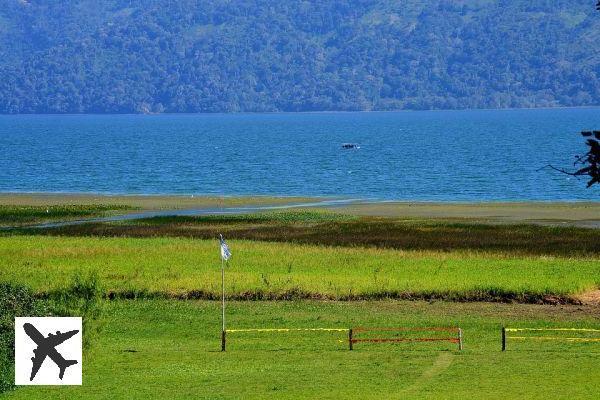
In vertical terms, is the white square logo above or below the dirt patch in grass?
Result: below

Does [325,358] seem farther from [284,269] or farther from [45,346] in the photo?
[45,346]

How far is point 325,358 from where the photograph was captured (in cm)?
4169

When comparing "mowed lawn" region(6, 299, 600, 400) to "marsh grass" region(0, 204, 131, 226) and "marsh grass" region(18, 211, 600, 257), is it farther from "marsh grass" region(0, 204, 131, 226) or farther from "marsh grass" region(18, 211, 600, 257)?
"marsh grass" region(0, 204, 131, 226)

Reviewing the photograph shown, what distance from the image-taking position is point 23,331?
19.7 metres

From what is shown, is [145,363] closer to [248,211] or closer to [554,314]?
[554,314]

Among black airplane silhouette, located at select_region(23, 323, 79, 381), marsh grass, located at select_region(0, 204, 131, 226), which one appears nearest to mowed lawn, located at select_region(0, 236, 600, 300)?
marsh grass, located at select_region(0, 204, 131, 226)

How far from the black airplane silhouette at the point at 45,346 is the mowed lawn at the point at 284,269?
3296 cm

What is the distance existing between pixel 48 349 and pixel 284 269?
146ft

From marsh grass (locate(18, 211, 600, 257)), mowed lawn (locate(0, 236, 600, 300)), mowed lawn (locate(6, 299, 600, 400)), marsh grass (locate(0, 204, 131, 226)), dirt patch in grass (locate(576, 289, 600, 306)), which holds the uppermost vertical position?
marsh grass (locate(0, 204, 131, 226))

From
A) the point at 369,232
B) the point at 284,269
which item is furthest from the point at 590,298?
the point at 369,232

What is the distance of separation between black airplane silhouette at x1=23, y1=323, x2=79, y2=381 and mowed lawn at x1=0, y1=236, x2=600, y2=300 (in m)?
33.0

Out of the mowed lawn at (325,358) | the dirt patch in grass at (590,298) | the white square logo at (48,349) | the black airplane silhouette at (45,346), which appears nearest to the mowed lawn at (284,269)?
the dirt patch in grass at (590,298)

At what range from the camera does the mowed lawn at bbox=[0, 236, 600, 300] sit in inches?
2218

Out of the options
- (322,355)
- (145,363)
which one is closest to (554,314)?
(322,355)
